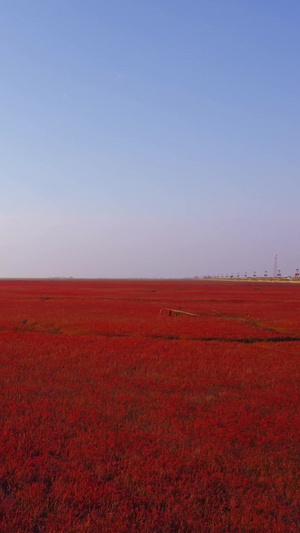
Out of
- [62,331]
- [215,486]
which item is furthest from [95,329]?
[215,486]

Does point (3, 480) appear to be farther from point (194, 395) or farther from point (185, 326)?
point (185, 326)

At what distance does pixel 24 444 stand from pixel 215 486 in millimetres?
4013

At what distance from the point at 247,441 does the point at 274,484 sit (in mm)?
1880

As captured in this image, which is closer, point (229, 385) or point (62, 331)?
point (229, 385)

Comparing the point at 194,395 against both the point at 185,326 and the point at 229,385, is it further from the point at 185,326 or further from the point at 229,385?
the point at 185,326

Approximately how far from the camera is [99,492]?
23.1 ft

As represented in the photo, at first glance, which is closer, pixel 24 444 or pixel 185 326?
pixel 24 444

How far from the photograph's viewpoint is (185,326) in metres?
Result: 28.6

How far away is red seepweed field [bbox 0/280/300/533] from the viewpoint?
21.5 feet

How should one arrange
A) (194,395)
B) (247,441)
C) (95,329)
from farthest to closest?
1. (95,329)
2. (194,395)
3. (247,441)

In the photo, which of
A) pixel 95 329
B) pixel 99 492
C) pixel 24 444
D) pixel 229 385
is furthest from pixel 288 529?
pixel 95 329

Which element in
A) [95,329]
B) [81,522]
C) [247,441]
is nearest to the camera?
[81,522]

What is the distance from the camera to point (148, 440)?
936cm

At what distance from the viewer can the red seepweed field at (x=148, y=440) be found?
656 cm
